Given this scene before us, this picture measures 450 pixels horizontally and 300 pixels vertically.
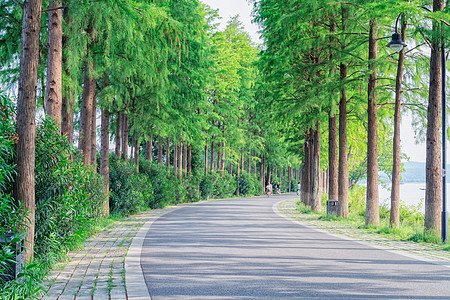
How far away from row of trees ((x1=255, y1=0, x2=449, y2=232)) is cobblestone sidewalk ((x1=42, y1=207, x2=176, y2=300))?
916cm

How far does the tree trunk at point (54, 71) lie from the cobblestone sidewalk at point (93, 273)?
327cm

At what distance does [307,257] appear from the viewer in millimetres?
10023

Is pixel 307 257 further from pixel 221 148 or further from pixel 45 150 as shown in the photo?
pixel 221 148

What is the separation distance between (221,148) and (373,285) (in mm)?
40544

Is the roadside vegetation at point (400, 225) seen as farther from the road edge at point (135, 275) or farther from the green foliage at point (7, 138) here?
the green foliage at point (7, 138)

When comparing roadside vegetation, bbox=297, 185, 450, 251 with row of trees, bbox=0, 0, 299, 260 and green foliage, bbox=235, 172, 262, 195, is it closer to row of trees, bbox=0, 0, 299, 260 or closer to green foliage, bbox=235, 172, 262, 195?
row of trees, bbox=0, 0, 299, 260

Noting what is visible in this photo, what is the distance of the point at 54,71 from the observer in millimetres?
11367

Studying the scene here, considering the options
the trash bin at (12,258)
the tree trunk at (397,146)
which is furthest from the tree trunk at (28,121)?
the tree trunk at (397,146)

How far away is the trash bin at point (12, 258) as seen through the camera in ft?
18.9

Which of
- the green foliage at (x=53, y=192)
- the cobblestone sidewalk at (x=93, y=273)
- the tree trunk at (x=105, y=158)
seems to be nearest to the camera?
the cobblestone sidewalk at (x=93, y=273)

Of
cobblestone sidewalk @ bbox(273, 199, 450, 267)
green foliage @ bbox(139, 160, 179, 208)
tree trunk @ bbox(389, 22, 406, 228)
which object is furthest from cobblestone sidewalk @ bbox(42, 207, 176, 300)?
green foliage @ bbox(139, 160, 179, 208)

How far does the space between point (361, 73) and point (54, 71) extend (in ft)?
44.3

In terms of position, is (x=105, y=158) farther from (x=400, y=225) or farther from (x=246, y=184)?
(x=246, y=184)

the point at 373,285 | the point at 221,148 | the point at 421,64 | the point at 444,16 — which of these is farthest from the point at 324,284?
the point at 221,148
